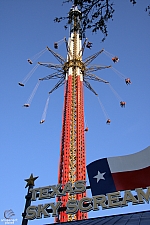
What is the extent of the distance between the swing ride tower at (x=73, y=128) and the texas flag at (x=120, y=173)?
16.7 metres

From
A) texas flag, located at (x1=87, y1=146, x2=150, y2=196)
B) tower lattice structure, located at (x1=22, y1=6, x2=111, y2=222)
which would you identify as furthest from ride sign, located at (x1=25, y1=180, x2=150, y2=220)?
tower lattice structure, located at (x1=22, y1=6, x2=111, y2=222)

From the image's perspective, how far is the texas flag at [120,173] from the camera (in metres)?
13.8

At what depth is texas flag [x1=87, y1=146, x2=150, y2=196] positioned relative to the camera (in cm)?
1377

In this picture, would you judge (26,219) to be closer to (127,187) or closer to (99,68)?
(127,187)

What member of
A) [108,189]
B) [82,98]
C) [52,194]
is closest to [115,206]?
[108,189]

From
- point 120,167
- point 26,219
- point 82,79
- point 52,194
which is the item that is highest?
point 82,79

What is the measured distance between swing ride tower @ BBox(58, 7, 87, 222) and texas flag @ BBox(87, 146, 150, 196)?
16.7 m

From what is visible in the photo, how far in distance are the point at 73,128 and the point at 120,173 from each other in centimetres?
2553

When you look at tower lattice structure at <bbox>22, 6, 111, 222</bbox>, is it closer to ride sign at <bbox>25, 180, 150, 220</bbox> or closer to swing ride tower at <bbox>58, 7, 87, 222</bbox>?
swing ride tower at <bbox>58, 7, 87, 222</bbox>

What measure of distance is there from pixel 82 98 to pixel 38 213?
30938 mm

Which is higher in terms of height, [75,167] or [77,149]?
[77,149]

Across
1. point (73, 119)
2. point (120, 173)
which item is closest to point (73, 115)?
point (73, 119)

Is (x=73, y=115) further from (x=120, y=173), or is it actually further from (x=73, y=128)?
(x=120, y=173)

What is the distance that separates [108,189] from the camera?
1370cm
